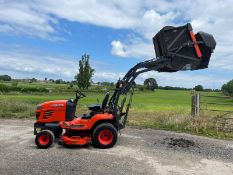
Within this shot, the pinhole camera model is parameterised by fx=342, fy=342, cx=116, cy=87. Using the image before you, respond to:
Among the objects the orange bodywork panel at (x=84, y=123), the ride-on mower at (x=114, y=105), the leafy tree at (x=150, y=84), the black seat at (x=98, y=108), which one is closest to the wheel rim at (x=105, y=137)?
the ride-on mower at (x=114, y=105)

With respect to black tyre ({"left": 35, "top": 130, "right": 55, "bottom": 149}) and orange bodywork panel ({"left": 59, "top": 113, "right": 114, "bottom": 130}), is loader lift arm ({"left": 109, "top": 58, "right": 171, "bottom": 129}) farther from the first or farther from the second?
black tyre ({"left": 35, "top": 130, "right": 55, "bottom": 149})

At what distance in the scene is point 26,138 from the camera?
1049 centimetres

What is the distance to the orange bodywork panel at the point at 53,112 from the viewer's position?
9.63m

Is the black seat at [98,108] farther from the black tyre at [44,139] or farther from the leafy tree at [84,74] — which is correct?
the leafy tree at [84,74]

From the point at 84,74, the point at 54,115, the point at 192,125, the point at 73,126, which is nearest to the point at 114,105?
the point at 73,126

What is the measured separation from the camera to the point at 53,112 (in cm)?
964

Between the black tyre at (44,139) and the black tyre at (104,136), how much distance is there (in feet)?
3.77

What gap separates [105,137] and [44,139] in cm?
164

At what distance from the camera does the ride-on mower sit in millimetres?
9172

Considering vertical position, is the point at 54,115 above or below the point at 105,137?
above

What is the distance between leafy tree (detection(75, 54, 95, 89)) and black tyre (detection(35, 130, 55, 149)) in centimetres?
5911

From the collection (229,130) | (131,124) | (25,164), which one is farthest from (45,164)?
(229,130)

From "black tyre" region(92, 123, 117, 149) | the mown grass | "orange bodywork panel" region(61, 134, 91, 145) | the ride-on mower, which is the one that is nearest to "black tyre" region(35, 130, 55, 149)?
the ride-on mower

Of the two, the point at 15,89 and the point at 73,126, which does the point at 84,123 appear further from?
the point at 15,89
